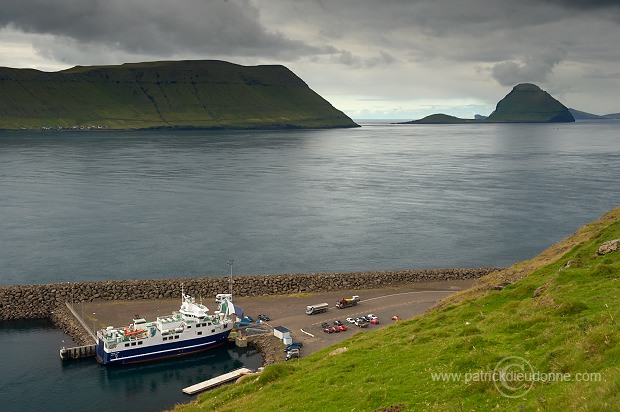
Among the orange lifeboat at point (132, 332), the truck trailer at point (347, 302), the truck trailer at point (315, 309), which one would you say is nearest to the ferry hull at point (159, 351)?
the orange lifeboat at point (132, 332)

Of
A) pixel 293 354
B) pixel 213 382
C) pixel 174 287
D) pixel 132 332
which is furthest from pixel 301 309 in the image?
pixel 132 332

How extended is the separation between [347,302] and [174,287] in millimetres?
25696

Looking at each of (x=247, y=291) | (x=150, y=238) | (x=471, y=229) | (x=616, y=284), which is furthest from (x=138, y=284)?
(x=471, y=229)

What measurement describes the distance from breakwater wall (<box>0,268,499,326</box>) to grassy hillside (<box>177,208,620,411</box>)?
39115mm

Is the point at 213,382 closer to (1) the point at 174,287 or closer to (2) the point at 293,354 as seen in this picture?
(2) the point at 293,354

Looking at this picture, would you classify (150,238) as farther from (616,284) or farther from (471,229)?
(616,284)

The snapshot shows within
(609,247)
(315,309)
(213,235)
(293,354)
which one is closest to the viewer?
(609,247)

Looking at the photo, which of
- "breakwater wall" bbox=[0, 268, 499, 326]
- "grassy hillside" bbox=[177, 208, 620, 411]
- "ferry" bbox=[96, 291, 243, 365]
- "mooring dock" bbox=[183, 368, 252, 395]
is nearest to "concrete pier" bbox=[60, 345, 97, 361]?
"ferry" bbox=[96, 291, 243, 365]

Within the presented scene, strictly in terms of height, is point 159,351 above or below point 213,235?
below

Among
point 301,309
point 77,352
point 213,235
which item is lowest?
point 77,352

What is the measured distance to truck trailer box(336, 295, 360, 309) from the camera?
7681cm

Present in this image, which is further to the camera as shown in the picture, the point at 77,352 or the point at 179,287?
→ the point at 179,287

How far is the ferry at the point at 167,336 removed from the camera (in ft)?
206

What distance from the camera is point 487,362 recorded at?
88.5 feet
